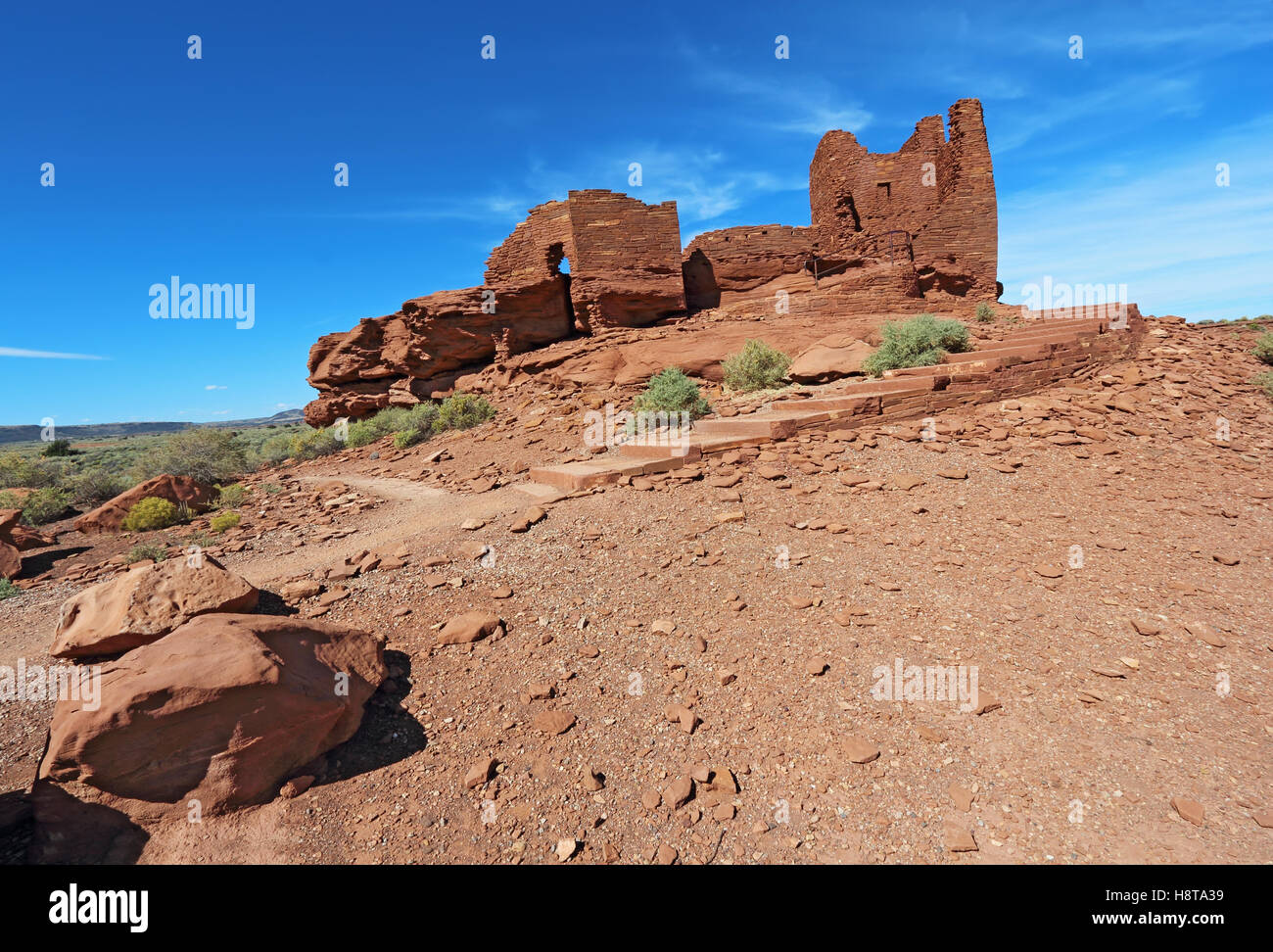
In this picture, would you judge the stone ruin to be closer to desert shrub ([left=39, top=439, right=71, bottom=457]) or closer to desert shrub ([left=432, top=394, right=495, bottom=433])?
desert shrub ([left=432, top=394, right=495, bottom=433])

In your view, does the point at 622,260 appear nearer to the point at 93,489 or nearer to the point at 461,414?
the point at 461,414

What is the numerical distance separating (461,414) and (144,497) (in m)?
7.02

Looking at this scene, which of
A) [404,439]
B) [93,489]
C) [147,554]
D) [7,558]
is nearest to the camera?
[7,558]

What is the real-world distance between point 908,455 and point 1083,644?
318 centimetres

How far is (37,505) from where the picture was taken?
10.7 meters

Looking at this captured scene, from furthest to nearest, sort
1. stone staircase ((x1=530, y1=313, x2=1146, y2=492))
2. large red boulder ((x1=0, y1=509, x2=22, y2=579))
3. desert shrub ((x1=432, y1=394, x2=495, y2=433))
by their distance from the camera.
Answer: desert shrub ((x1=432, y1=394, x2=495, y2=433)) → stone staircase ((x1=530, y1=313, x2=1146, y2=492)) → large red boulder ((x1=0, y1=509, x2=22, y2=579))

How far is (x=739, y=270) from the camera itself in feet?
55.3

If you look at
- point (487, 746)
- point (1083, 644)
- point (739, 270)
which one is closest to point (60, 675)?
point (487, 746)

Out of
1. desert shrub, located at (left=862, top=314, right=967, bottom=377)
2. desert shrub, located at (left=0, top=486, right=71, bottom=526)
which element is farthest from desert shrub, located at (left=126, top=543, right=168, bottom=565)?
desert shrub, located at (left=862, top=314, right=967, bottom=377)

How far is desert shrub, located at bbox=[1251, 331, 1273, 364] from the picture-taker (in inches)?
370

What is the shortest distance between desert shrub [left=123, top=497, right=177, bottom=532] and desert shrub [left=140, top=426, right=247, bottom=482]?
5411 millimetres
